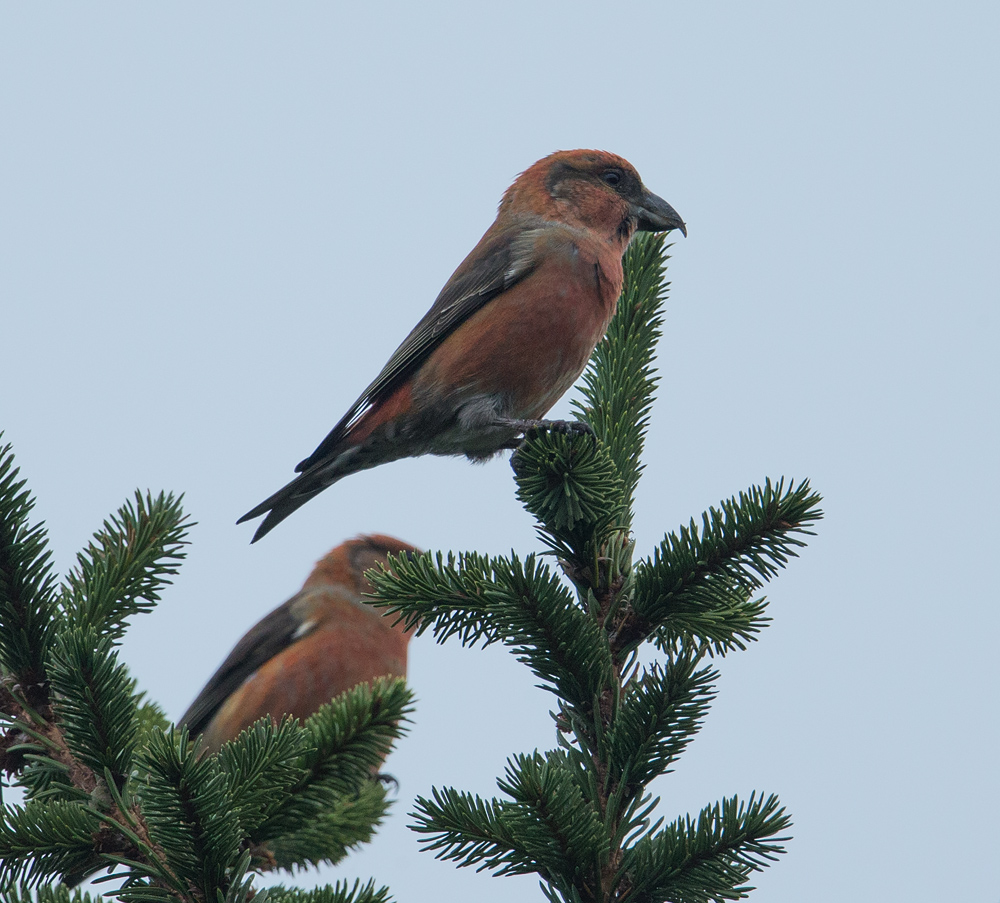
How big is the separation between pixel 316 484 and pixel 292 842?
→ 185 centimetres

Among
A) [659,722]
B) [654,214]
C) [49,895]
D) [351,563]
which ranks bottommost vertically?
[49,895]

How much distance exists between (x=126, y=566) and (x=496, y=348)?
2203 mm

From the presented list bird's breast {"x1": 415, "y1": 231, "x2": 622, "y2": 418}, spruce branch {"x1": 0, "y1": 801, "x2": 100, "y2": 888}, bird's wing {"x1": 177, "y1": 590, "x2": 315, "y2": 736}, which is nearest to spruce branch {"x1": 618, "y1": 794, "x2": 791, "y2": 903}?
spruce branch {"x1": 0, "y1": 801, "x2": 100, "y2": 888}

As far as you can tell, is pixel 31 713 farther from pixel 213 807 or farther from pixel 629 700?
pixel 629 700

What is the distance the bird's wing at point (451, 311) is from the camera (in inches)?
169

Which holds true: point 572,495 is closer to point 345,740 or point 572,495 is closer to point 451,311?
point 345,740

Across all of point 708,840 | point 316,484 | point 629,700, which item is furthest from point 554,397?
point 708,840

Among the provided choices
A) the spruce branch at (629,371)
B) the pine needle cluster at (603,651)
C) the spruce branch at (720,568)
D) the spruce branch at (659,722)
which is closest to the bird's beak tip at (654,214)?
the spruce branch at (629,371)

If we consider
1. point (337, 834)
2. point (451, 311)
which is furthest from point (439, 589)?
point (451, 311)

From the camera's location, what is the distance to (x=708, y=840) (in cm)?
173

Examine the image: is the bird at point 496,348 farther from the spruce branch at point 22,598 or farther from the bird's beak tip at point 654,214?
the spruce branch at point 22,598

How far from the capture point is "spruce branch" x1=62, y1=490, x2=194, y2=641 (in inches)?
82.7

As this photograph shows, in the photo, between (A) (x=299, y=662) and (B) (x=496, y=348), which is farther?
(A) (x=299, y=662)

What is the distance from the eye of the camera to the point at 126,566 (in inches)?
84.4
